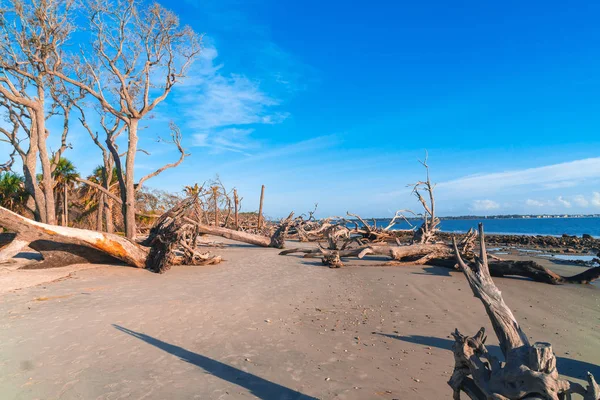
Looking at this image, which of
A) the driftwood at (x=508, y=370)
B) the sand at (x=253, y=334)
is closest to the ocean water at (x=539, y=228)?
the sand at (x=253, y=334)

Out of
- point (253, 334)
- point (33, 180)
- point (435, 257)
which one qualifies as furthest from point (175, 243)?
point (33, 180)

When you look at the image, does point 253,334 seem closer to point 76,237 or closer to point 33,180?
point 76,237

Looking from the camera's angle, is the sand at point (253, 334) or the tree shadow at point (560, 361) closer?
the sand at point (253, 334)

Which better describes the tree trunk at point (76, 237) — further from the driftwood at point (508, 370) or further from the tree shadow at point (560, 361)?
the driftwood at point (508, 370)

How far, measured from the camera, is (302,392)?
3.36 metres

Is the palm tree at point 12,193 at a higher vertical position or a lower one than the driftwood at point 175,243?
higher

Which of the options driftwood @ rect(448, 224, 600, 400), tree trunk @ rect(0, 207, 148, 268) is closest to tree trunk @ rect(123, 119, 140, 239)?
tree trunk @ rect(0, 207, 148, 268)

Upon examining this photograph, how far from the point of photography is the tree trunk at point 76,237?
8.50 metres

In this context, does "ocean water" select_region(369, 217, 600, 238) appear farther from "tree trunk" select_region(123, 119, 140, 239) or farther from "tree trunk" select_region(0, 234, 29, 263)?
"tree trunk" select_region(0, 234, 29, 263)

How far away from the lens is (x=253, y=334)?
497 cm

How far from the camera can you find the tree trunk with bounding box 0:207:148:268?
850 centimetres

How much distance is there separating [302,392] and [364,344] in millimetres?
1535

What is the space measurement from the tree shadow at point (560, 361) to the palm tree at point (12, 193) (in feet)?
76.4

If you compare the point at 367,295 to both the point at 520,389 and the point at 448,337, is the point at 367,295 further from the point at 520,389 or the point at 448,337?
the point at 520,389
